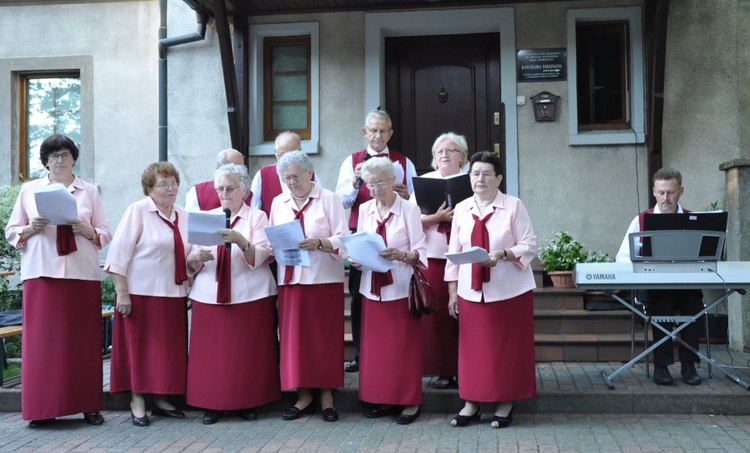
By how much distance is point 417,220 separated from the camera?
19.4 feet

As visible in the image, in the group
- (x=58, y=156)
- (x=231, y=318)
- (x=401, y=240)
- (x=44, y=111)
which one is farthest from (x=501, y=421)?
(x=44, y=111)

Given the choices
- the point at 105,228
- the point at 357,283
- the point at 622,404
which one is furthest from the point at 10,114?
the point at 622,404

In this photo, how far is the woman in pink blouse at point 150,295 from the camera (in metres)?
5.98

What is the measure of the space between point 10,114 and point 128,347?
6.61 meters

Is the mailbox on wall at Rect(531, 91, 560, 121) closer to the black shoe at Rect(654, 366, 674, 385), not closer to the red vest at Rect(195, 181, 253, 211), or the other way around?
the black shoe at Rect(654, 366, 674, 385)

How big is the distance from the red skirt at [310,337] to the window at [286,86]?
14.8 feet

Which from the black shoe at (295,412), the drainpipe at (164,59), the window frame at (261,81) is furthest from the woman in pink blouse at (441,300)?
the drainpipe at (164,59)

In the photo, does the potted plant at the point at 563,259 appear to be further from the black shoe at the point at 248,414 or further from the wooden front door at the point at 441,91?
the black shoe at the point at 248,414

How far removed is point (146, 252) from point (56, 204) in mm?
684

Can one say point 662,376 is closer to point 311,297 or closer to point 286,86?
point 311,297

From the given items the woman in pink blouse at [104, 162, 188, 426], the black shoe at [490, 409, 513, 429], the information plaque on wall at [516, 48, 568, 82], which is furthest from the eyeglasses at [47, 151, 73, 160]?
the information plaque on wall at [516, 48, 568, 82]

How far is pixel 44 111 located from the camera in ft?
37.7

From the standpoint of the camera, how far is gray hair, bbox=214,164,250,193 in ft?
19.7

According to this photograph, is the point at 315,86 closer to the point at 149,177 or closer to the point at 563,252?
the point at 563,252
